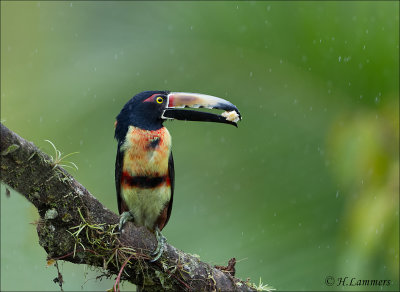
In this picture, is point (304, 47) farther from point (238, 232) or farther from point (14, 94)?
point (14, 94)

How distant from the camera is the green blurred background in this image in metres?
4.22

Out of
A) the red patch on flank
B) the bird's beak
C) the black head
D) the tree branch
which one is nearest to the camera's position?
the tree branch

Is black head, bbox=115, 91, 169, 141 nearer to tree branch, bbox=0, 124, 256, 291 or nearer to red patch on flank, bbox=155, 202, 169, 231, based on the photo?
red patch on flank, bbox=155, 202, 169, 231

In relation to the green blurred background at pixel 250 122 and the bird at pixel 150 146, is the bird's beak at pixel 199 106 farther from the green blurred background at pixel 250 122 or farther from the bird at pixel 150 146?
the green blurred background at pixel 250 122

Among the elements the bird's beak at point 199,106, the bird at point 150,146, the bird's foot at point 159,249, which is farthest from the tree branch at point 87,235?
the bird's beak at point 199,106

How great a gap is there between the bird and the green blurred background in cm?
49

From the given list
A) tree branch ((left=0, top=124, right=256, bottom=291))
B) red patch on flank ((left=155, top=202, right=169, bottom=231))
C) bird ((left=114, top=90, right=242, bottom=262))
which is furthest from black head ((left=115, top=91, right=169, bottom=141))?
tree branch ((left=0, top=124, right=256, bottom=291))

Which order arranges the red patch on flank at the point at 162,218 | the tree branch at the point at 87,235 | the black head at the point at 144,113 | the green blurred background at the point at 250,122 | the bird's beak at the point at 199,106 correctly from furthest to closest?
the green blurred background at the point at 250,122 < the red patch on flank at the point at 162,218 < the black head at the point at 144,113 < the bird's beak at the point at 199,106 < the tree branch at the point at 87,235

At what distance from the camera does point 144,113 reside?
12.9 feet

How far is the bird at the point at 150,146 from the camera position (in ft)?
12.4

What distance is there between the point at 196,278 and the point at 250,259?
3.49 feet

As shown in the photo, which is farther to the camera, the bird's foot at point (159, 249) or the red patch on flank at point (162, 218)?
the red patch on flank at point (162, 218)

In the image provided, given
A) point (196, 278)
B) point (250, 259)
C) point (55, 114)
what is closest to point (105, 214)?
point (196, 278)

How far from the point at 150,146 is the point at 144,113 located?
10.4 inches
